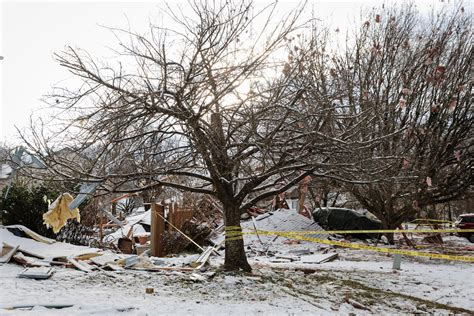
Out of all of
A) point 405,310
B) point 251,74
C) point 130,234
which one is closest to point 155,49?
point 251,74

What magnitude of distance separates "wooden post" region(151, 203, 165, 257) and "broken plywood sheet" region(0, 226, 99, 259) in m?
2.13

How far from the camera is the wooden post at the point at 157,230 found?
11719 mm

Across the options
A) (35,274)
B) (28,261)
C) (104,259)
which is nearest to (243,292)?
(35,274)

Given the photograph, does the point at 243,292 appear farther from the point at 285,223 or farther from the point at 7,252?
the point at 285,223

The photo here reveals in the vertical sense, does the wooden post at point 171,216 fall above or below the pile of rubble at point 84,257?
above

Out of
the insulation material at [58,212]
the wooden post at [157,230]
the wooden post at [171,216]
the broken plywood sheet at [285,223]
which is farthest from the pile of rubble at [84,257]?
the broken plywood sheet at [285,223]

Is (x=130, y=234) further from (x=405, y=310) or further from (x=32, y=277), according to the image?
(x=405, y=310)

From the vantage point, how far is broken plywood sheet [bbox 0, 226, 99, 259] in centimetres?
900

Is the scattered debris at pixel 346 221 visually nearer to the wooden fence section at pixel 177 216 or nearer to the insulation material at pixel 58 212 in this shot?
the wooden fence section at pixel 177 216

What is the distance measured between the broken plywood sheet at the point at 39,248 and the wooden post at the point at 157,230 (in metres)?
2.13

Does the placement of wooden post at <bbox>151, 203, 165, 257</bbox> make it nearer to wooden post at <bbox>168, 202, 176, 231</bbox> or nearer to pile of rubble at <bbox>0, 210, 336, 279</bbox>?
pile of rubble at <bbox>0, 210, 336, 279</bbox>

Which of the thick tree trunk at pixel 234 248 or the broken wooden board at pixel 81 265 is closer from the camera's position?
the broken wooden board at pixel 81 265

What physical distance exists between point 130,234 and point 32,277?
27.4 ft

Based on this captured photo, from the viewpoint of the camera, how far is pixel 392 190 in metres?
14.6
